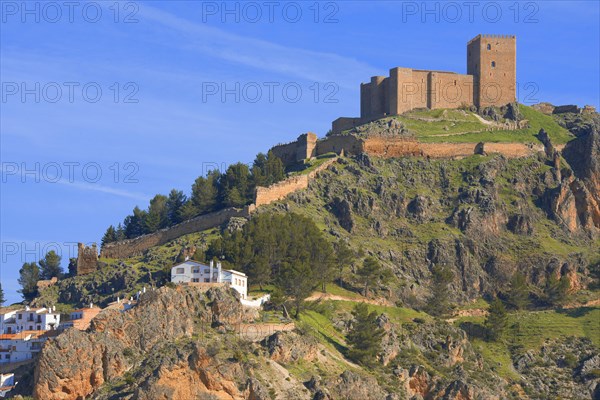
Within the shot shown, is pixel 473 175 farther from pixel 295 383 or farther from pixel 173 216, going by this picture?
pixel 295 383

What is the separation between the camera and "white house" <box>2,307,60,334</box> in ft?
403

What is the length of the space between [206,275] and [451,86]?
55.8 m

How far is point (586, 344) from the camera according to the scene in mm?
132625

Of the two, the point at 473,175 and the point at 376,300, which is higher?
the point at 473,175

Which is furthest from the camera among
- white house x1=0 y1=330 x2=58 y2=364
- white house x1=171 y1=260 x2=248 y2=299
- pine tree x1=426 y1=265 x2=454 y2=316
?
pine tree x1=426 y1=265 x2=454 y2=316

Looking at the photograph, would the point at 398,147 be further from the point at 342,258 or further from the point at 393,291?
the point at 342,258

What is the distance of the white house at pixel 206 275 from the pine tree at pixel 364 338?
9.31 metres

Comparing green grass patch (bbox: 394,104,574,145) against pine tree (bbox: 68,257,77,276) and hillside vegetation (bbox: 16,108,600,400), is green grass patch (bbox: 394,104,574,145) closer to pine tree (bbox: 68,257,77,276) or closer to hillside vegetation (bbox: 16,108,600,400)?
hillside vegetation (bbox: 16,108,600,400)

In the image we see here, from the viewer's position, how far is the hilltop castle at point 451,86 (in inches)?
6452

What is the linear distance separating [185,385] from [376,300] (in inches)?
1217

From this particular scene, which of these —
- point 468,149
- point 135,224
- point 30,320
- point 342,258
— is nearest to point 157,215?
point 135,224

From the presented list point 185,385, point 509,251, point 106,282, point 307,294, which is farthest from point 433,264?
point 185,385

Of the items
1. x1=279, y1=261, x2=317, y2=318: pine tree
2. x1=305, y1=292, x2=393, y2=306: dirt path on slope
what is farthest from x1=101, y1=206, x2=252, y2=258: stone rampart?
x1=279, y1=261, x2=317, y2=318: pine tree

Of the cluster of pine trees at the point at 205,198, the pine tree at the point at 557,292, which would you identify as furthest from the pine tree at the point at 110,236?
the pine tree at the point at 557,292
